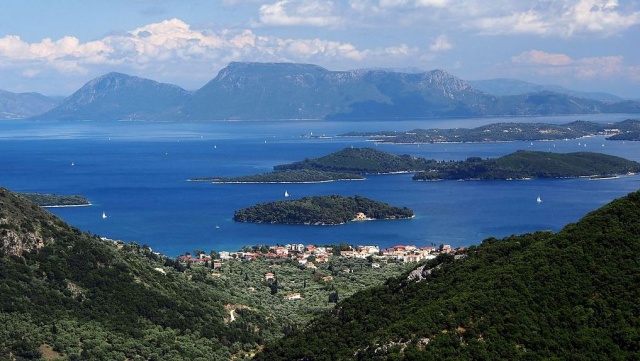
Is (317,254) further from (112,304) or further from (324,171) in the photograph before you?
(324,171)

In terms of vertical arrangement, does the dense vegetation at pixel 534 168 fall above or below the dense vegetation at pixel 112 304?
below

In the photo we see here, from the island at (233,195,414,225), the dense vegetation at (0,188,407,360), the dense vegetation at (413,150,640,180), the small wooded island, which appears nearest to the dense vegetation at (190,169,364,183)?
the small wooded island

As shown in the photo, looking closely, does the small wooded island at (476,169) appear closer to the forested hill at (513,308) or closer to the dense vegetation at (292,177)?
the dense vegetation at (292,177)

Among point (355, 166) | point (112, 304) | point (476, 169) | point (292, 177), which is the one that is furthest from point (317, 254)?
point (355, 166)

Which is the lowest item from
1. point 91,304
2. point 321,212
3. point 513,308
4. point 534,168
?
point 321,212

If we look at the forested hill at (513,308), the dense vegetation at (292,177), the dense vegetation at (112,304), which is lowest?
the dense vegetation at (292,177)

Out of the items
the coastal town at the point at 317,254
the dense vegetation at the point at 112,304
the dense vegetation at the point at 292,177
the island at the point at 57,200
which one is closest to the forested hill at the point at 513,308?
the dense vegetation at the point at 112,304
